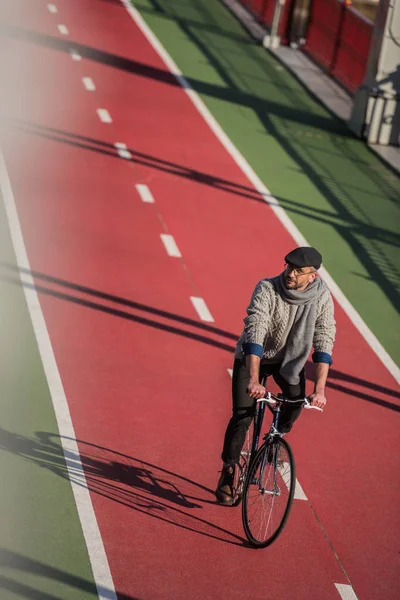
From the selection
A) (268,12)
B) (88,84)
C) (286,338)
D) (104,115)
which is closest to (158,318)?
(286,338)

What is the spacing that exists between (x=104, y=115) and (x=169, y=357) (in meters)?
10.2

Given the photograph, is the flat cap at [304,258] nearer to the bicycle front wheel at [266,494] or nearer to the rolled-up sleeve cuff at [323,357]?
the rolled-up sleeve cuff at [323,357]

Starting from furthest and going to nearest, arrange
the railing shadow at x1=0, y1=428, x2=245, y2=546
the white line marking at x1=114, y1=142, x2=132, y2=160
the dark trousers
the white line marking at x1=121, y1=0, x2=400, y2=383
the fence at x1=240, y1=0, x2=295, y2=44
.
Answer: the fence at x1=240, y1=0, x2=295, y2=44 < the white line marking at x1=114, y1=142, x2=132, y2=160 < the white line marking at x1=121, y1=0, x2=400, y2=383 < the railing shadow at x1=0, y1=428, x2=245, y2=546 < the dark trousers

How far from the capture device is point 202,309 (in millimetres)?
13016

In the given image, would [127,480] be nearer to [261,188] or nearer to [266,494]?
[266,494]

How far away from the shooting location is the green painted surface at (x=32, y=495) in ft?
24.8

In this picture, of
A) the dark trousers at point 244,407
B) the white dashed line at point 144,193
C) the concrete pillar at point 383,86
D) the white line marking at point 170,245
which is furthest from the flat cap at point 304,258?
the concrete pillar at point 383,86

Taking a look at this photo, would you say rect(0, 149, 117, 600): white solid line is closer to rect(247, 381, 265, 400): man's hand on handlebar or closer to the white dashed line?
rect(247, 381, 265, 400): man's hand on handlebar

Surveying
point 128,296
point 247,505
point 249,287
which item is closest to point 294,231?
point 249,287

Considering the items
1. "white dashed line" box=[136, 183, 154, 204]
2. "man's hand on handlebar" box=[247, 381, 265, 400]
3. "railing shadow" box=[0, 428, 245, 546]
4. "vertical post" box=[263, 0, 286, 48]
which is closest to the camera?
"man's hand on handlebar" box=[247, 381, 265, 400]

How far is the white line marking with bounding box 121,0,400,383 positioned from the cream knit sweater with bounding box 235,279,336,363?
4210 mm

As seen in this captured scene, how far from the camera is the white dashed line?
54.3 ft

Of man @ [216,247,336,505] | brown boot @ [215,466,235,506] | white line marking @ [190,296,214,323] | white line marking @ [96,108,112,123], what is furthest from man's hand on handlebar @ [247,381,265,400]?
white line marking @ [96,108,112,123]

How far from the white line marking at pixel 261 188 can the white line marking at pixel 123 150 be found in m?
1.95
